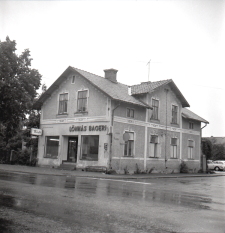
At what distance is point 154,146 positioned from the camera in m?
26.3

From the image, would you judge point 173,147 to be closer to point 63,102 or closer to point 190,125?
point 190,125

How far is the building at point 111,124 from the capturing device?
22438 millimetres

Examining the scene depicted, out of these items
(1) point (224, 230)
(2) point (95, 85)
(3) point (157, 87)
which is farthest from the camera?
(3) point (157, 87)

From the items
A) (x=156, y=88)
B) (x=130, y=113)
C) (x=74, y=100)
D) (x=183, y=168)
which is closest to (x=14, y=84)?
(x=74, y=100)

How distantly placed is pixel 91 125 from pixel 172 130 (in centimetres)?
894

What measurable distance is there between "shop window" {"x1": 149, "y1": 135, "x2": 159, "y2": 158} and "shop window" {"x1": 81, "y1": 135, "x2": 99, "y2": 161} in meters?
5.64

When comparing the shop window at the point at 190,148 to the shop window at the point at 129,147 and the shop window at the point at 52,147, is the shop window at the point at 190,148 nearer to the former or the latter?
the shop window at the point at 129,147

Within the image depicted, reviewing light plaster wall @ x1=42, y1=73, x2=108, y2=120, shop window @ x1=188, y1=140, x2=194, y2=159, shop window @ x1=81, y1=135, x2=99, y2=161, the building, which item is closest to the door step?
the building

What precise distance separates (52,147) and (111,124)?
7008 mm

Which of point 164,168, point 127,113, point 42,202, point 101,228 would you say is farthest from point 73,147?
point 101,228

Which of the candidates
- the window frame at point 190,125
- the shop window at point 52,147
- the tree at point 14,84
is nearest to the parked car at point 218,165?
the window frame at point 190,125

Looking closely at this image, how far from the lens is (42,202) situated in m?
7.25

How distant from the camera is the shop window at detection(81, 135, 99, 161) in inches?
895

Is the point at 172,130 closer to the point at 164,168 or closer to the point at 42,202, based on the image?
the point at 164,168
